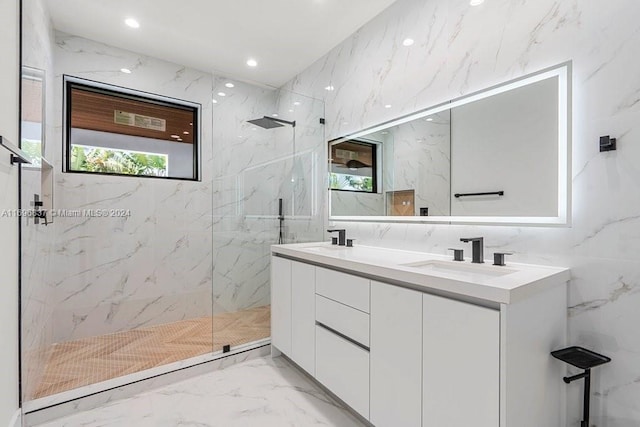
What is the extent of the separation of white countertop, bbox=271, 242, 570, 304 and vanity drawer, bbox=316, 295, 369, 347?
227 mm

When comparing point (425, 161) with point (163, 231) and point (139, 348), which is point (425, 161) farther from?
point (139, 348)

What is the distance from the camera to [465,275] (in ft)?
4.39

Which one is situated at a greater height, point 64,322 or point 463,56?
point 463,56

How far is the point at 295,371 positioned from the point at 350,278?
109cm

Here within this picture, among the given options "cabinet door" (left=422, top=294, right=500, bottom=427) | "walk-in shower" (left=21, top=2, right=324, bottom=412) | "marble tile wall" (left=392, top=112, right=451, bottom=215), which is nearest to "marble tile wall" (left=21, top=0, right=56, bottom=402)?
"walk-in shower" (left=21, top=2, right=324, bottom=412)

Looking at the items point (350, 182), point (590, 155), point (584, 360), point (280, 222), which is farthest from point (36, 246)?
point (590, 155)

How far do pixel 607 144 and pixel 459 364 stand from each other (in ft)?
3.62

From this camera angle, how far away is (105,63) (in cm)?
287

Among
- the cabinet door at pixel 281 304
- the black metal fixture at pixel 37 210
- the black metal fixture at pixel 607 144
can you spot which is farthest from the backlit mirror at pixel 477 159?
the black metal fixture at pixel 37 210

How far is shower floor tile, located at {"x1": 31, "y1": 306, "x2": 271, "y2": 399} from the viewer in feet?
7.09

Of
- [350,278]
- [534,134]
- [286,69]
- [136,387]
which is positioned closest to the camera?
[534,134]

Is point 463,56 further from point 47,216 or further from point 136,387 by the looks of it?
point 47,216

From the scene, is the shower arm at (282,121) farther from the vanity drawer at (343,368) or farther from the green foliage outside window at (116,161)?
the vanity drawer at (343,368)

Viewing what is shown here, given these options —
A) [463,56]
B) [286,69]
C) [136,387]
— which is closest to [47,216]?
[136,387]
